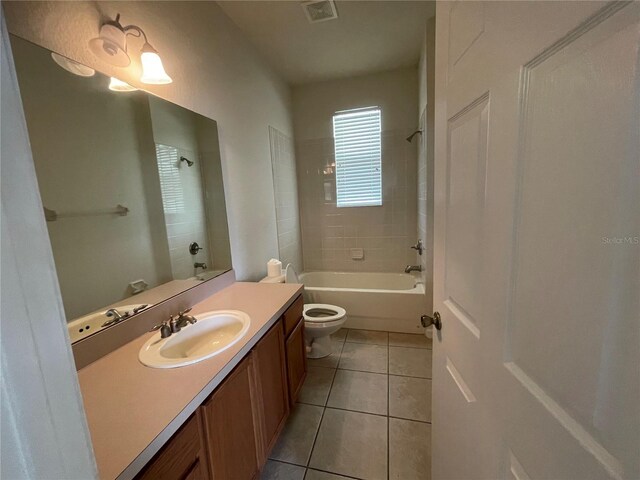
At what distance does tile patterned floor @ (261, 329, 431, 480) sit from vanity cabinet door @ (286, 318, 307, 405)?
22 centimetres

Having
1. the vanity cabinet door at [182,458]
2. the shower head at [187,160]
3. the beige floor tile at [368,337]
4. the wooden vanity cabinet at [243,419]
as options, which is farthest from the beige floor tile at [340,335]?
the shower head at [187,160]

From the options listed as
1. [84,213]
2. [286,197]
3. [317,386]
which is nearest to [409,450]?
[317,386]

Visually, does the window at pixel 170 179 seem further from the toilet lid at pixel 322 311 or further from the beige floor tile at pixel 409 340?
the beige floor tile at pixel 409 340

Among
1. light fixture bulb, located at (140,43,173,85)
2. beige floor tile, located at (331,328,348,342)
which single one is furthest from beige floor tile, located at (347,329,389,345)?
light fixture bulb, located at (140,43,173,85)

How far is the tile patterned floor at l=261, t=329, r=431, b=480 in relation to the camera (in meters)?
1.36

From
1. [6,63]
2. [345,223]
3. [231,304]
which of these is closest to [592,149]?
[6,63]

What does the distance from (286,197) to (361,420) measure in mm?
2184

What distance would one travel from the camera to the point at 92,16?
3.36 ft

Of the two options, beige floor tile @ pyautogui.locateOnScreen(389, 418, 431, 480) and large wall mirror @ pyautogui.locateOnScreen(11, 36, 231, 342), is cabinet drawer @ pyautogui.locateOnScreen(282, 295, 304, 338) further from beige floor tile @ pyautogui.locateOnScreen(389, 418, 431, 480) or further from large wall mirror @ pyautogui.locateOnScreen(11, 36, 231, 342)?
beige floor tile @ pyautogui.locateOnScreen(389, 418, 431, 480)

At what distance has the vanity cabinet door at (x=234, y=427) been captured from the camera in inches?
34.9

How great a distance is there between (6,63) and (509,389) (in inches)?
37.0

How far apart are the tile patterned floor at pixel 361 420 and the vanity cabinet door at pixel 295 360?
221 millimetres

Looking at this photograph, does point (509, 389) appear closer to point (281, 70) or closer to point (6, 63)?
point (6, 63)

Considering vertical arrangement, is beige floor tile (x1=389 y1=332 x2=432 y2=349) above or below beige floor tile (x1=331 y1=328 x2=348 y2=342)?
below
